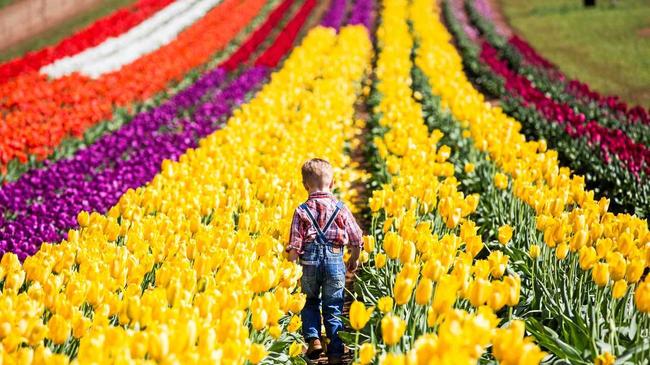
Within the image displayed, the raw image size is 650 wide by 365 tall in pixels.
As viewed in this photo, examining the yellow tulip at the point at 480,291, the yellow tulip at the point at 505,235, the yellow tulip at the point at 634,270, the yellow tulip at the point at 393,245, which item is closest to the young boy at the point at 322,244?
the yellow tulip at the point at 393,245

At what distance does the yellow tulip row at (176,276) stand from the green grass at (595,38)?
10946 mm

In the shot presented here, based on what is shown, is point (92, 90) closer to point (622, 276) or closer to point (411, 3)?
point (622, 276)

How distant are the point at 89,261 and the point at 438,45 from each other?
15175 millimetres

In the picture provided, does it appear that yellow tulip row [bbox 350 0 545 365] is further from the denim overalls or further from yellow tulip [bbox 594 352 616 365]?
yellow tulip [bbox 594 352 616 365]

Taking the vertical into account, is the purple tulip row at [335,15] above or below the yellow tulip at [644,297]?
above

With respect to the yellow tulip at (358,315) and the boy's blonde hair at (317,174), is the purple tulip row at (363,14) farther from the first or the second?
the yellow tulip at (358,315)

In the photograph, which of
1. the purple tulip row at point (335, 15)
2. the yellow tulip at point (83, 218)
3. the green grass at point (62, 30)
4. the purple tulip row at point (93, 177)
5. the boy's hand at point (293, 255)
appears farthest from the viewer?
the purple tulip row at point (335, 15)

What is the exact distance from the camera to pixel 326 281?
184 inches

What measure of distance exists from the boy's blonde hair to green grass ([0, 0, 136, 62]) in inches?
761

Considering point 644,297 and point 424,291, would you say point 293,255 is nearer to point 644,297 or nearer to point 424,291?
A: point 424,291

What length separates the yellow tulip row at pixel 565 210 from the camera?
3799 mm

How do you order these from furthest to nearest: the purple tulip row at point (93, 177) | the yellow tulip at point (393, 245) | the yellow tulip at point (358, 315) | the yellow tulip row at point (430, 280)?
the purple tulip row at point (93, 177) < the yellow tulip at point (393, 245) < the yellow tulip at point (358, 315) < the yellow tulip row at point (430, 280)

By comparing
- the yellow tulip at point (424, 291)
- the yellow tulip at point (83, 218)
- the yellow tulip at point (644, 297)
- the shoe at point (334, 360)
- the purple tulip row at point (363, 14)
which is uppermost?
the purple tulip row at point (363, 14)

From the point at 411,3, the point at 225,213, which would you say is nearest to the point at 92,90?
the point at 225,213
